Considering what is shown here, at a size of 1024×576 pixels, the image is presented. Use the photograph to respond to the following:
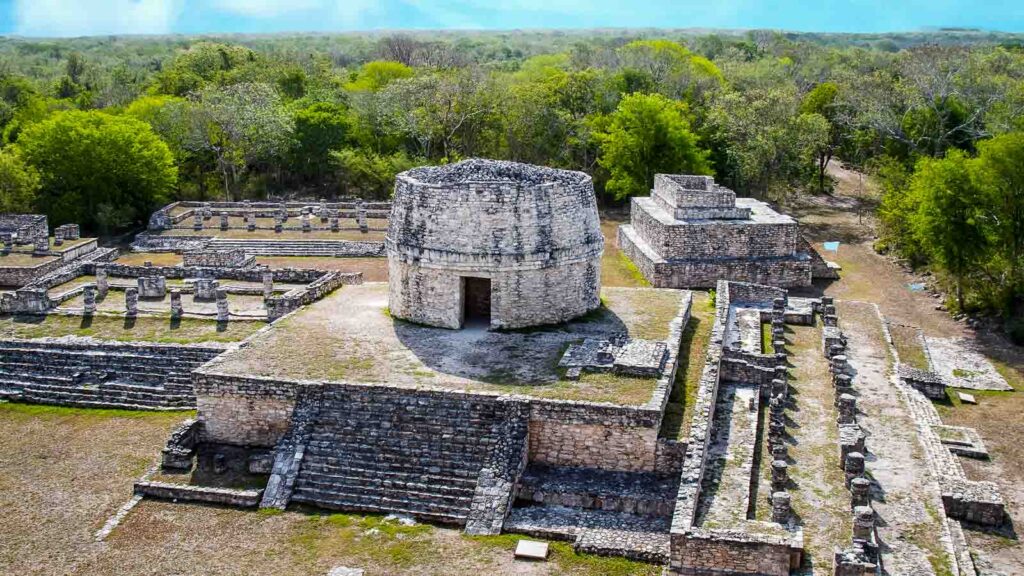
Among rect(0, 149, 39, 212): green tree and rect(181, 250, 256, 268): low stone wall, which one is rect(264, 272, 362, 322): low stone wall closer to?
rect(181, 250, 256, 268): low stone wall

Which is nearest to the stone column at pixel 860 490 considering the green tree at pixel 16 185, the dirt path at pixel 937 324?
the dirt path at pixel 937 324

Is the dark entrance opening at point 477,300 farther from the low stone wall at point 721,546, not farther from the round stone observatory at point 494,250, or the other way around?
the low stone wall at point 721,546

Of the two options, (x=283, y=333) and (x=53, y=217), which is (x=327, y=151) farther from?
(x=283, y=333)

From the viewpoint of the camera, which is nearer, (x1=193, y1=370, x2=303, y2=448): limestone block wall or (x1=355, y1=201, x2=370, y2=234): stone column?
(x1=193, y1=370, x2=303, y2=448): limestone block wall

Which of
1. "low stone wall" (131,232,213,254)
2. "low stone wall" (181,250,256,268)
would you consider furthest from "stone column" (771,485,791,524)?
"low stone wall" (131,232,213,254)

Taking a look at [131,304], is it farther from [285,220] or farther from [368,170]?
[368,170]

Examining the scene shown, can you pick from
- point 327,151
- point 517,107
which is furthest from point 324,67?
point 517,107
